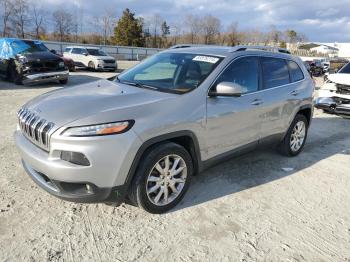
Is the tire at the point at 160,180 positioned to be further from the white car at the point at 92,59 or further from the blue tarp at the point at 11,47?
the white car at the point at 92,59

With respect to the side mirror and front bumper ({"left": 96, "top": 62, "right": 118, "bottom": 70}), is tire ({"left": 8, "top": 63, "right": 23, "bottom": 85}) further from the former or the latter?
the side mirror

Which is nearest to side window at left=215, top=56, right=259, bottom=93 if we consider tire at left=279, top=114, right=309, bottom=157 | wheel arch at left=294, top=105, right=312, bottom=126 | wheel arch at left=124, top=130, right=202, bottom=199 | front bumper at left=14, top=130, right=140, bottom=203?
wheel arch at left=124, top=130, right=202, bottom=199

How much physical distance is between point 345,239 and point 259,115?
183cm

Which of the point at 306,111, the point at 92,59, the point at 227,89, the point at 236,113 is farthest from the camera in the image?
the point at 92,59

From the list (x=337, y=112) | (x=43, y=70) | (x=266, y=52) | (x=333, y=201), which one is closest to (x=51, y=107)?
(x=266, y=52)

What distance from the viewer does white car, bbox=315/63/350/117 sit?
853 cm

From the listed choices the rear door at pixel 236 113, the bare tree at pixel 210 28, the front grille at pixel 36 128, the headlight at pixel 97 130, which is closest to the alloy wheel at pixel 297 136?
the rear door at pixel 236 113

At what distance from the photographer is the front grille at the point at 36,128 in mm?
3105

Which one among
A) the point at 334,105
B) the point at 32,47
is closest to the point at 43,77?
the point at 32,47

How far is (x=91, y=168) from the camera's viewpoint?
3.01m

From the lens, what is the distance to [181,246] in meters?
3.13

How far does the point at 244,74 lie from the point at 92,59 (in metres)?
19.0

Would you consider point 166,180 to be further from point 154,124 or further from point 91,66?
point 91,66

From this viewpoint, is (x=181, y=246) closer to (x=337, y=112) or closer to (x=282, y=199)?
(x=282, y=199)
